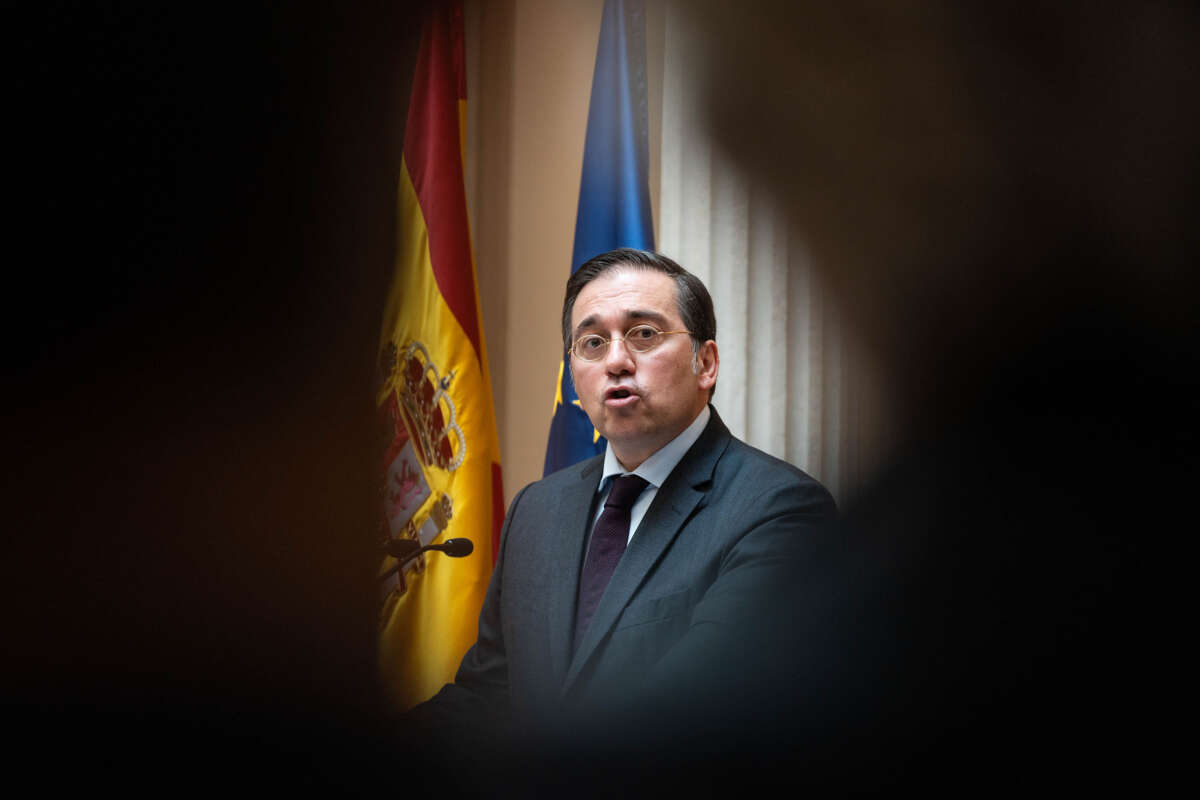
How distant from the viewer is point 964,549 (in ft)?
0.33

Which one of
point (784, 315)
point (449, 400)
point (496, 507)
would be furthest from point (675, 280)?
point (784, 315)

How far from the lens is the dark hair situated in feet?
4.19

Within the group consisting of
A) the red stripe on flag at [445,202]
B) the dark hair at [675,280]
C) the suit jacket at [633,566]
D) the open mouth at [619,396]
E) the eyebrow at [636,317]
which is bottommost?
the suit jacket at [633,566]

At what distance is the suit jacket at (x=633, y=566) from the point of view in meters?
0.94

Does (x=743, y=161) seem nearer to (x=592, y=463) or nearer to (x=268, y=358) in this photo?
(x=268, y=358)

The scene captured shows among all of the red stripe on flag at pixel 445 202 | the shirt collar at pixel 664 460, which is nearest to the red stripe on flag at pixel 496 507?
the red stripe on flag at pixel 445 202

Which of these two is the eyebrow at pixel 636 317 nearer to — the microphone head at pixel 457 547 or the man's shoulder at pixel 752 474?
the man's shoulder at pixel 752 474

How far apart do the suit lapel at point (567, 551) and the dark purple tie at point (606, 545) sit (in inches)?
0.5

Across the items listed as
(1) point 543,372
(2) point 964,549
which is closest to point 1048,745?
(2) point 964,549

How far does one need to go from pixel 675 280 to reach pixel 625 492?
323 mm

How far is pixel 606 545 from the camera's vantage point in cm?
113

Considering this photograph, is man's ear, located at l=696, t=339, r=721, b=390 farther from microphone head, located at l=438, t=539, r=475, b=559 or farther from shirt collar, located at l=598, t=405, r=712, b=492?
microphone head, located at l=438, t=539, r=475, b=559

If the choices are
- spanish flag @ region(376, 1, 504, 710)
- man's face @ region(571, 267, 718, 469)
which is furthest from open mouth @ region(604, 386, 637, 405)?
spanish flag @ region(376, 1, 504, 710)

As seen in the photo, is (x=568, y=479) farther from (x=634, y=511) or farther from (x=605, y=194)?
(x=605, y=194)
